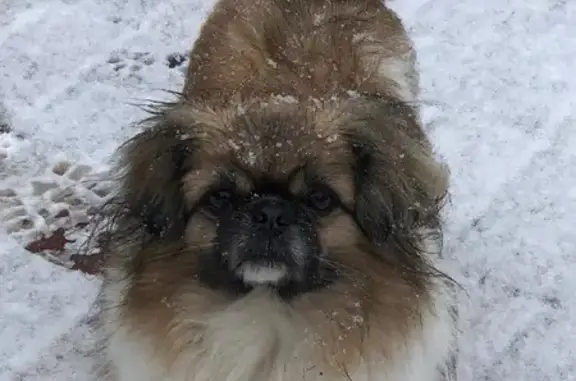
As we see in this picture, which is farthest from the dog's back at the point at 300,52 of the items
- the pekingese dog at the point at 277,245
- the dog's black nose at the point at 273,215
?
the dog's black nose at the point at 273,215

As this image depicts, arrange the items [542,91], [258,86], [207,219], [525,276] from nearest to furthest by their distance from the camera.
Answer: [207,219] < [258,86] < [525,276] < [542,91]

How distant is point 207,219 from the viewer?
2.87 meters

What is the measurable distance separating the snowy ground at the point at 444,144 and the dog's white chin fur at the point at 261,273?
1421mm

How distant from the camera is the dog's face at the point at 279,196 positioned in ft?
9.01

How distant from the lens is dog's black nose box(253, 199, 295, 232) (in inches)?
105

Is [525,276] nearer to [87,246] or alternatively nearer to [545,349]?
[545,349]

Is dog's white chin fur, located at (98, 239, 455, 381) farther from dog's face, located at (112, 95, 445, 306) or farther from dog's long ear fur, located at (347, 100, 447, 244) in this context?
dog's long ear fur, located at (347, 100, 447, 244)

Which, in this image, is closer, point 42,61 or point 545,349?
point 545,349

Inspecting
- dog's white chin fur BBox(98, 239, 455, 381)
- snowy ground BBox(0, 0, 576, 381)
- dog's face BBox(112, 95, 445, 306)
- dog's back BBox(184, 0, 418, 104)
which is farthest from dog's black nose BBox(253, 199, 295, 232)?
snowy ground BBox(0, 0, 576, 381)

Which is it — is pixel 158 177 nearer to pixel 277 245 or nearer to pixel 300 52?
pixel 277 245

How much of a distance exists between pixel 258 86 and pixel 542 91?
2818 millimetres

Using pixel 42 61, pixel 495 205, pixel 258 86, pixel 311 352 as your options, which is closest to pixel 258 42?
pixel 258 86

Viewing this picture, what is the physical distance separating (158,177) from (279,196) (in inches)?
19.3

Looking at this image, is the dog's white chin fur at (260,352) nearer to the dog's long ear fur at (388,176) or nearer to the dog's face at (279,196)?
the dog's face at (279,196)
